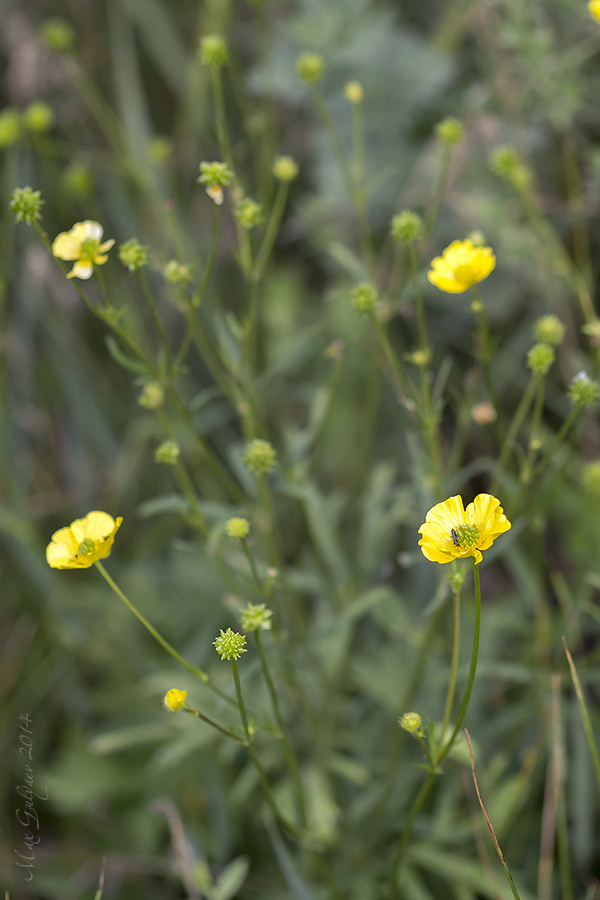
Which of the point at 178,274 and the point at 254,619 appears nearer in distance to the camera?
the point at 254,619

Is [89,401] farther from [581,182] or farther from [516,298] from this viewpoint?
[581,182]

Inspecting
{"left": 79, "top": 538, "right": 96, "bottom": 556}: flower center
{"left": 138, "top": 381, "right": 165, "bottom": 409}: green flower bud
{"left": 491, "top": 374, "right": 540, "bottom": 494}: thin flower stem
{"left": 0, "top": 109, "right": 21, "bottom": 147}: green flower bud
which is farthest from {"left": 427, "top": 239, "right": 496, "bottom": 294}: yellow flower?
{"left": 0, "top": 109, "right": 21, "bottom": 147}: green flower bud

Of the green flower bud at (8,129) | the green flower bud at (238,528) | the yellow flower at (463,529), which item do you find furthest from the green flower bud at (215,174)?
the green flower bud at (8,129)

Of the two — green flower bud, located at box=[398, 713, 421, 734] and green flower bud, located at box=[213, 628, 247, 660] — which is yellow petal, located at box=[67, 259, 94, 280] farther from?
green flower bud, located at box=[398, 713, 421, 734]

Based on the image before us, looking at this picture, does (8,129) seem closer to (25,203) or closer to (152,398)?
(25,203)

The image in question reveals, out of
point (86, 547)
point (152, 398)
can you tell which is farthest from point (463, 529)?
point (152, 398)

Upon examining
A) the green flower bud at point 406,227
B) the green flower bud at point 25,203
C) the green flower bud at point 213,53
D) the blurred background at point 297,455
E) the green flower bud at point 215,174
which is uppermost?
the green flower bud at point 213,53

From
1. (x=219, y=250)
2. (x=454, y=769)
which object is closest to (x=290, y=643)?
(x=454, y=769)

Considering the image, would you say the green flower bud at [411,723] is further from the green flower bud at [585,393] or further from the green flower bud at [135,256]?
the green flower bud at [135,256]
